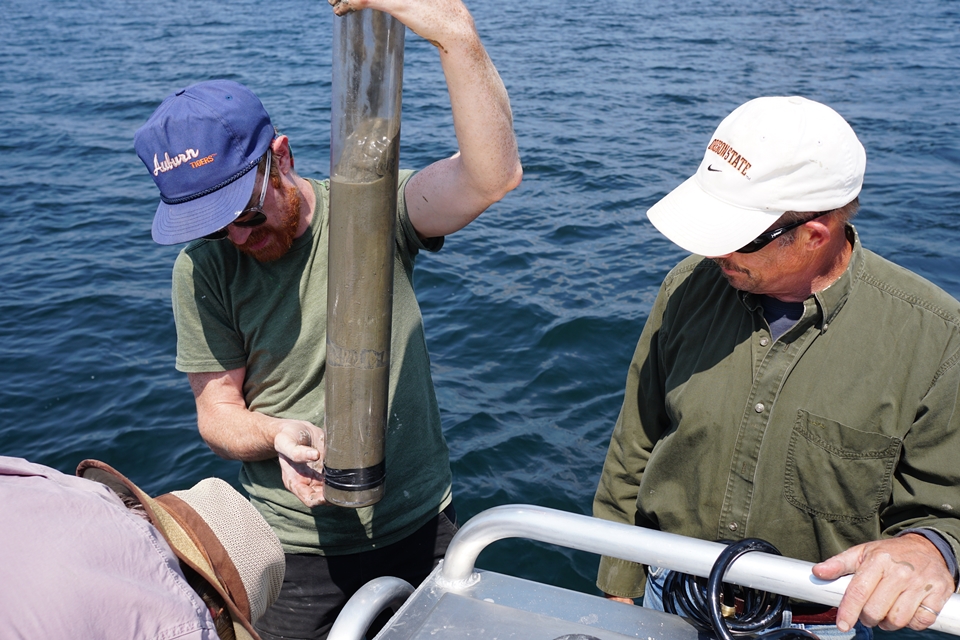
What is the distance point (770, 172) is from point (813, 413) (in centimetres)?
65

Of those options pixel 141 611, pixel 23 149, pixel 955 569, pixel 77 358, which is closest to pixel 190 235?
pixel 141 611

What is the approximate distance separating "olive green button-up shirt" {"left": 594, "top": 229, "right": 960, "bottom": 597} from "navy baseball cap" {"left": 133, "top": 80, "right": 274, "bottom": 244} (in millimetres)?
1323

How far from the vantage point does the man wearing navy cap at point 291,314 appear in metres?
2.57

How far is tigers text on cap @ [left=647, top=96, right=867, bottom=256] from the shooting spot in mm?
2201

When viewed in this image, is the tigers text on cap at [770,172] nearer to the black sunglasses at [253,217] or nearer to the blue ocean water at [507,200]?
the black sunglasses at [253,217]

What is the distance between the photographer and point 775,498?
243 centimetres

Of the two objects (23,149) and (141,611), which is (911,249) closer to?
(141,611)

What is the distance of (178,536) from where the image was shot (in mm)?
1886

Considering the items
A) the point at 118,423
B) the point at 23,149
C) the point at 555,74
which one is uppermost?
the point at 555,74

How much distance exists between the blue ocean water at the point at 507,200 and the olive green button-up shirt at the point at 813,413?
112 inches

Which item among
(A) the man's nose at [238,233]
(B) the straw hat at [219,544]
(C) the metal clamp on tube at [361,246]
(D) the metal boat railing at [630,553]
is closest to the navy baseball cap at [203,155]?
(A) the man's nose at [238,233]

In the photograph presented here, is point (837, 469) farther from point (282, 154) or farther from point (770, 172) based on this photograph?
point (282, 154)

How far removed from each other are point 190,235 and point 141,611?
52.1 inches

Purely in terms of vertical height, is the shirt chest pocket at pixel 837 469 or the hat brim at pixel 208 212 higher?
the hat brim at pixel 208 212
